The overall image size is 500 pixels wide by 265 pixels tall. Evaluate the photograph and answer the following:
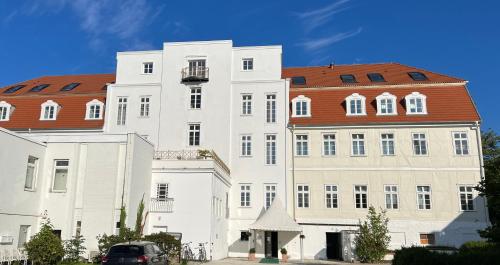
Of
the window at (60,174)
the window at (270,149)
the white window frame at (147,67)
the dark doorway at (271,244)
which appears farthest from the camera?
the white window frame at (147,67)

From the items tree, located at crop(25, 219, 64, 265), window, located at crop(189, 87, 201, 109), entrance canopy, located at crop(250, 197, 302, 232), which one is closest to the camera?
tree, located at crop(25, 219, 64, 265)

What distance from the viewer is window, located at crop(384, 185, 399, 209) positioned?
30328 mm

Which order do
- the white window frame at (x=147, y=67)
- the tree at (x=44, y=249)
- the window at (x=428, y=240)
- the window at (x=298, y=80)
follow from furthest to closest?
the window at (x=298, y=80) < the white window frame at (x=147, y=67) < the window at (x=428, y=240) < the tree at (x=44, y=249)

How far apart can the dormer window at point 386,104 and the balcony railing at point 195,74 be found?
41.2 feet

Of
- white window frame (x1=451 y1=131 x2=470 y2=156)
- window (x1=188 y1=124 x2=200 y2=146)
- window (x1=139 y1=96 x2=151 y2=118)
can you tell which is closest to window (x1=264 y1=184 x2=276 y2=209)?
window (x1=188 y1=124 x2=200 y2=146)

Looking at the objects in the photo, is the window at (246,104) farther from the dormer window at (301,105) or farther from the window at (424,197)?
the window at (424,197)

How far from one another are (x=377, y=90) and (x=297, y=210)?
10.5m

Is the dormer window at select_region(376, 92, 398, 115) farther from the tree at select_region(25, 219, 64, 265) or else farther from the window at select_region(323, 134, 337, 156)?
the tree at select_region(25, 219, 64, 265)

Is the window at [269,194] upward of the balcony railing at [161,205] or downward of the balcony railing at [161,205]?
upward

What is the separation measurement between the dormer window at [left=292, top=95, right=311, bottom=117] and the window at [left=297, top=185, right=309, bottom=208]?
A: 212 inches

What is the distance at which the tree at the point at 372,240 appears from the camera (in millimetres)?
28375

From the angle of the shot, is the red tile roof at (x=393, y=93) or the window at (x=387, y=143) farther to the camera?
the window at (x=387, y=143)

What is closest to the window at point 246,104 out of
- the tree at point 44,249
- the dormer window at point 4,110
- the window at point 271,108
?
the window at point 271,108

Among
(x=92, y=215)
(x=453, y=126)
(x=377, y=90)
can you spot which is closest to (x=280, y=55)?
(x=377, y=90)
